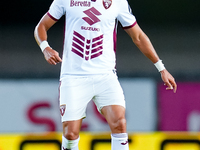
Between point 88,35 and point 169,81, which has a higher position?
point 88,35

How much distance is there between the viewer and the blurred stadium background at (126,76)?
5.06 metres

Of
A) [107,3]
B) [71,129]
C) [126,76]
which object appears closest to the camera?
Answer: [71,129]

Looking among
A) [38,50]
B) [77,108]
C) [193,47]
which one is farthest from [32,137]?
[193,47]

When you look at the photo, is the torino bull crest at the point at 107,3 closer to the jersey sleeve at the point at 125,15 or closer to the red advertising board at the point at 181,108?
the jersey sleeve at the point at 125,15

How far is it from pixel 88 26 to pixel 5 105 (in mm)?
2847

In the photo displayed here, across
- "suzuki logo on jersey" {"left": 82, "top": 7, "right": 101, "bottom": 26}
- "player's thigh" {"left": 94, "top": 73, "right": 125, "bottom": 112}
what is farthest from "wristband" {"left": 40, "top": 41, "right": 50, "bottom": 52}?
"player's thigh" {"left": 94, "top": 73, "right": 125, "bottom": 112}

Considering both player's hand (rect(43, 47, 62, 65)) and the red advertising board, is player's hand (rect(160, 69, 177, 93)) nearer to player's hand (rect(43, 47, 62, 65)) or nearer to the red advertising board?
player's hand (rect(43, 47, 62, 65))

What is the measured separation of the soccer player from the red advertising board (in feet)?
8.36

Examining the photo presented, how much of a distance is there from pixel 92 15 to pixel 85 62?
0.34 metres

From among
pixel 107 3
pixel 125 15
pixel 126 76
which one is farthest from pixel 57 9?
pixel 126 76

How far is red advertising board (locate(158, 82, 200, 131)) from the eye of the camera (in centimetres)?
512

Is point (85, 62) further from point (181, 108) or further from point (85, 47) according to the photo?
point (181, 108)

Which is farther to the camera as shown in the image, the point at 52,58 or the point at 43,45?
the point at 43,45

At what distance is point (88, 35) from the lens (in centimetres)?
268
